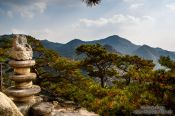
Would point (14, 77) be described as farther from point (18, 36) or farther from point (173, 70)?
point (173, 70)

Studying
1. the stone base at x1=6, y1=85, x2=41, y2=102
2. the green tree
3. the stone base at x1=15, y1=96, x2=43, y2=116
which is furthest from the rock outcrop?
the green tree

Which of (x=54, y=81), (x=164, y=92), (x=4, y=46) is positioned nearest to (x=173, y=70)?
(x=164, y=92)

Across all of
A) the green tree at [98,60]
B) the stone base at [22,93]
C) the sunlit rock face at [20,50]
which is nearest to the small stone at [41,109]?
the stone base at [22,93]

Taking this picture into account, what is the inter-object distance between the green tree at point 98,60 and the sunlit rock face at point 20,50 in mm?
20906

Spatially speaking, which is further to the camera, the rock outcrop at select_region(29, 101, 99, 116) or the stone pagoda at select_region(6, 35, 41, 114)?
the stone pagoda at select_region(6, 35, 41, 114)

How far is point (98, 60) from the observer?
3192cm

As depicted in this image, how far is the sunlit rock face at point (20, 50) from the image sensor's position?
8.52 metres

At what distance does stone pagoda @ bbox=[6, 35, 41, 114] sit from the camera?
8.45 m

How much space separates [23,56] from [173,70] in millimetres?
4132

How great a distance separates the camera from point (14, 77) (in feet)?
27.9

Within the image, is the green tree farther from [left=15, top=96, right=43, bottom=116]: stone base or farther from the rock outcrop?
[left=15, top=96, right=43, bottom=116]: stone base

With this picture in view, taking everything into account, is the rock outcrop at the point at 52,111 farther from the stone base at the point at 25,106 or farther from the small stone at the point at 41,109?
the stone base at the point at 25,106

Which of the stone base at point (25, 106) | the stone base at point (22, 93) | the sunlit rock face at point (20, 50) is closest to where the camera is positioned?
the stone base at point (25, 106)

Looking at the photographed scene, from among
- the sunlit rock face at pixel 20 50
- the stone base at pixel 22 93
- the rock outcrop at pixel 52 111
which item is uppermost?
the sunlit rock face at pixel 20 50
